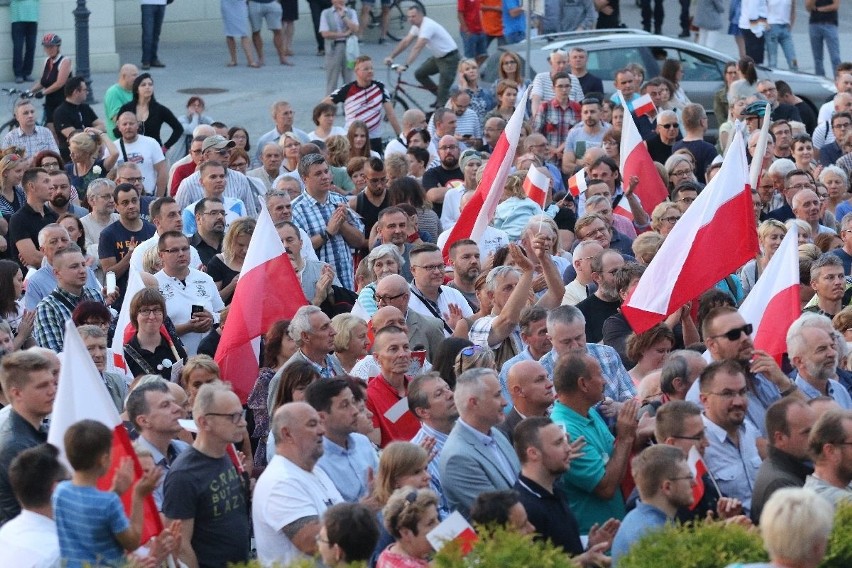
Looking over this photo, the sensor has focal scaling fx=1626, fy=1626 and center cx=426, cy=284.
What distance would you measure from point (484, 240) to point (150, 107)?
21.9 ft

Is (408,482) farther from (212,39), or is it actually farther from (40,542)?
(212,39)

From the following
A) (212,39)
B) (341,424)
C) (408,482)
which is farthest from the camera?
(212,39)

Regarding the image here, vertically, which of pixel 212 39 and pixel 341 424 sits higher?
pixel 341 424

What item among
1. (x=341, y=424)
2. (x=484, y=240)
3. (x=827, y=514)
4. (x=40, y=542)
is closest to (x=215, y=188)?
(x=484, y=240)

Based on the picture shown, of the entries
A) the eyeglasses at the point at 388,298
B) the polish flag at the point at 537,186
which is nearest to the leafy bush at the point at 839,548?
the eyeglasses at the point at 388,298

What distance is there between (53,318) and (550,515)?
14.6ft

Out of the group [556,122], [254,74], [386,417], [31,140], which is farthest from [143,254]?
[254,74]

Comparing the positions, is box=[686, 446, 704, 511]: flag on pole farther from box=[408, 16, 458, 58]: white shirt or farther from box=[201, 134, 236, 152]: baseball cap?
box=[408, 16, 458, 58]: white shirt

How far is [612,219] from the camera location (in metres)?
13.1

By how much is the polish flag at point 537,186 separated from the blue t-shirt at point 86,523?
7.29 meters

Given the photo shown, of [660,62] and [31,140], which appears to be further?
[660,62]

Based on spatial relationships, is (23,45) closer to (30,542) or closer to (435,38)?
(435,38)

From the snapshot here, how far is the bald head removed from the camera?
961 centimetres

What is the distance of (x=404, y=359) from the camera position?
354 inches
